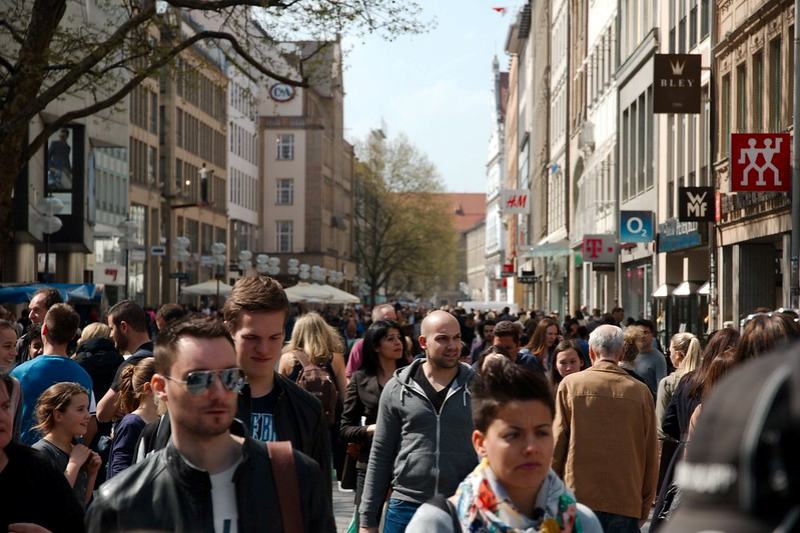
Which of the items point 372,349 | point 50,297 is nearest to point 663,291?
point 50,297

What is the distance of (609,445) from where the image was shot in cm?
805

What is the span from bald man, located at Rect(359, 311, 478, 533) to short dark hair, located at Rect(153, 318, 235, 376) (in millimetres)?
3430

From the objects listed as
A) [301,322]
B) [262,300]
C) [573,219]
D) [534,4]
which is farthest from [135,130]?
[262,300]

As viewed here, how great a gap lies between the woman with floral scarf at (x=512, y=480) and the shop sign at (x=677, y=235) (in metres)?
27.1

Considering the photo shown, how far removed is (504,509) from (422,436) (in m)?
3.93

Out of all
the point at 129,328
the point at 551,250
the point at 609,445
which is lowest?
the point at 609,445

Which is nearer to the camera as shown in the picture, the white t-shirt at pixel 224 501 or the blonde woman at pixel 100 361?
the white t-shirt at pixel 224 501

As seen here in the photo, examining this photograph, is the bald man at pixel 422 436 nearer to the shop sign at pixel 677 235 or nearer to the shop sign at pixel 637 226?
the shop sign at pixel 677 235

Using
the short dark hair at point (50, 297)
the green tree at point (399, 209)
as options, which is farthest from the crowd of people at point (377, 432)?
the green tree at point (399, 209)

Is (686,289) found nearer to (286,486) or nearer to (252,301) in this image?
(252,301)

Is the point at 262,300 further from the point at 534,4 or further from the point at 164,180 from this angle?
the point at 534,4

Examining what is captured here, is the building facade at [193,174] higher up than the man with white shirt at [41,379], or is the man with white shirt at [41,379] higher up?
the building facade at [193,174]

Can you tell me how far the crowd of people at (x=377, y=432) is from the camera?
4.90 feet

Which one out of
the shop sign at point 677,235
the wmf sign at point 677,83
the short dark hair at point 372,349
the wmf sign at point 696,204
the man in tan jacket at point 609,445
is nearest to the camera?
the man in tan jacket at point 609,445
